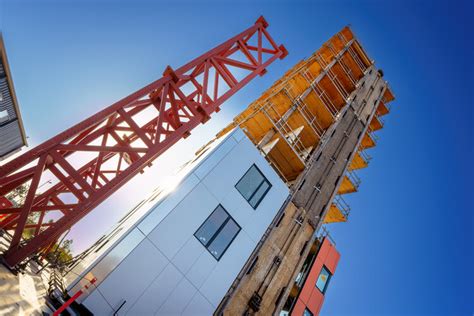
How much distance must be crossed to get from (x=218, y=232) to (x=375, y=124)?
23.1 meters

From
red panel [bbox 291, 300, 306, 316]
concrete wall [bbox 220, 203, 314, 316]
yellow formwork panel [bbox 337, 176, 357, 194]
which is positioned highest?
concrete wall [bbox 220, 203, 314, 316]

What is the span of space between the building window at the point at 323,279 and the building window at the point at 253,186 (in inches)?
353

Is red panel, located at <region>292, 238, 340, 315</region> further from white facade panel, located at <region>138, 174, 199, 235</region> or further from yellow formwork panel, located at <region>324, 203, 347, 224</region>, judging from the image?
white facade panel, located at <region>138, 174, 199, 235</region>

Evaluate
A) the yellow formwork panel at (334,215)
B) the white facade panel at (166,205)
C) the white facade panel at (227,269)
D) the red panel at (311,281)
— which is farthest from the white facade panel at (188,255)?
the yellow formwork panel at (334,215)

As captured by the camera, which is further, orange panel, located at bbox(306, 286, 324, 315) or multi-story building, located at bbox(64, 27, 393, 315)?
orange panel, located at bbox(306, 286, 324, 315)

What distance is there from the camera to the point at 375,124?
2867cm

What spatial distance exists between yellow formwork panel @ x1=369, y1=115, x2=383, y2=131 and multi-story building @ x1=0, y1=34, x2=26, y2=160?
1157 inches

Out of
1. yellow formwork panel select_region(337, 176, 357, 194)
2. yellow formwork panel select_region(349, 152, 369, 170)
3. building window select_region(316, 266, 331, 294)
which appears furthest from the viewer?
yellow formwork panel select_region(349, 152, 369, 170)

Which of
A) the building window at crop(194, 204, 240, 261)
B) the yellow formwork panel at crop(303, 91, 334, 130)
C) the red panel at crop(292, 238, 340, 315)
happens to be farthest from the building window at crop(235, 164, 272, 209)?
the yellow formwork panel at crop(303, 91, 334, 130)

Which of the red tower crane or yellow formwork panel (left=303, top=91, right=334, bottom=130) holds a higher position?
the red tower crane

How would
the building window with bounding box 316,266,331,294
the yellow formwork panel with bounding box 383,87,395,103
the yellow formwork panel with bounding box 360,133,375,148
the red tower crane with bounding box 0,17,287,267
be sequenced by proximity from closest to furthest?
the red tower crane with bounding box 0,17,287,267
the building window with bounding box 316,266,331,294
the yellow formwork panel with bounding box 360,133,375,148
the yellow formwork panel with bounding box 383,87,395,103

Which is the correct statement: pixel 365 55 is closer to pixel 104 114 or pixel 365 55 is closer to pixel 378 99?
pixel 378 99

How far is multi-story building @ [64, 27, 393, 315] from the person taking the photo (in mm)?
9516

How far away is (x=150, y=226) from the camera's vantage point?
33.0ft
